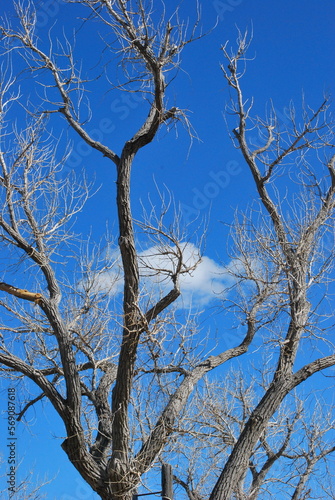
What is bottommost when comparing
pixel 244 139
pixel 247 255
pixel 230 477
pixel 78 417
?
pixel 230 477

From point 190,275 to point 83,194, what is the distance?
111 inches

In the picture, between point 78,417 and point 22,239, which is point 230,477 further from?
point 22,239

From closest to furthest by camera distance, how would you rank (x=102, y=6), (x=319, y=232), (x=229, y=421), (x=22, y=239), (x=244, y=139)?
1. (x=102, y=6)
2. (x=22, y=239)
3. (x=319, y=232)
4. (x=244, y=139)
5. (x=229, y=421)

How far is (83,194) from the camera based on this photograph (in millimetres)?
8695

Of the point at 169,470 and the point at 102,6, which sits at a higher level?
the point at 102,6

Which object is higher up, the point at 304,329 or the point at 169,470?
the point at 304,329

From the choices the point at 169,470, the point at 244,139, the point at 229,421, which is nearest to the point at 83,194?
the point at 244,139

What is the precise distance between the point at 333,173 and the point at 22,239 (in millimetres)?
4654

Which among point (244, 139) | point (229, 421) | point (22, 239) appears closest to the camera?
point (22, 239)

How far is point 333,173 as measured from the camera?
28.5 ft

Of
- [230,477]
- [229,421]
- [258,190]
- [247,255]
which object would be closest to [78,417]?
[230,477]

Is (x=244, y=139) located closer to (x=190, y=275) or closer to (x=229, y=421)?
(x=190, y=275)

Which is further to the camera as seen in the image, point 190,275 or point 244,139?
point 244,139

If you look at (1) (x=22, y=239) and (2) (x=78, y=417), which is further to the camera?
(1) (x=22, y=239)
